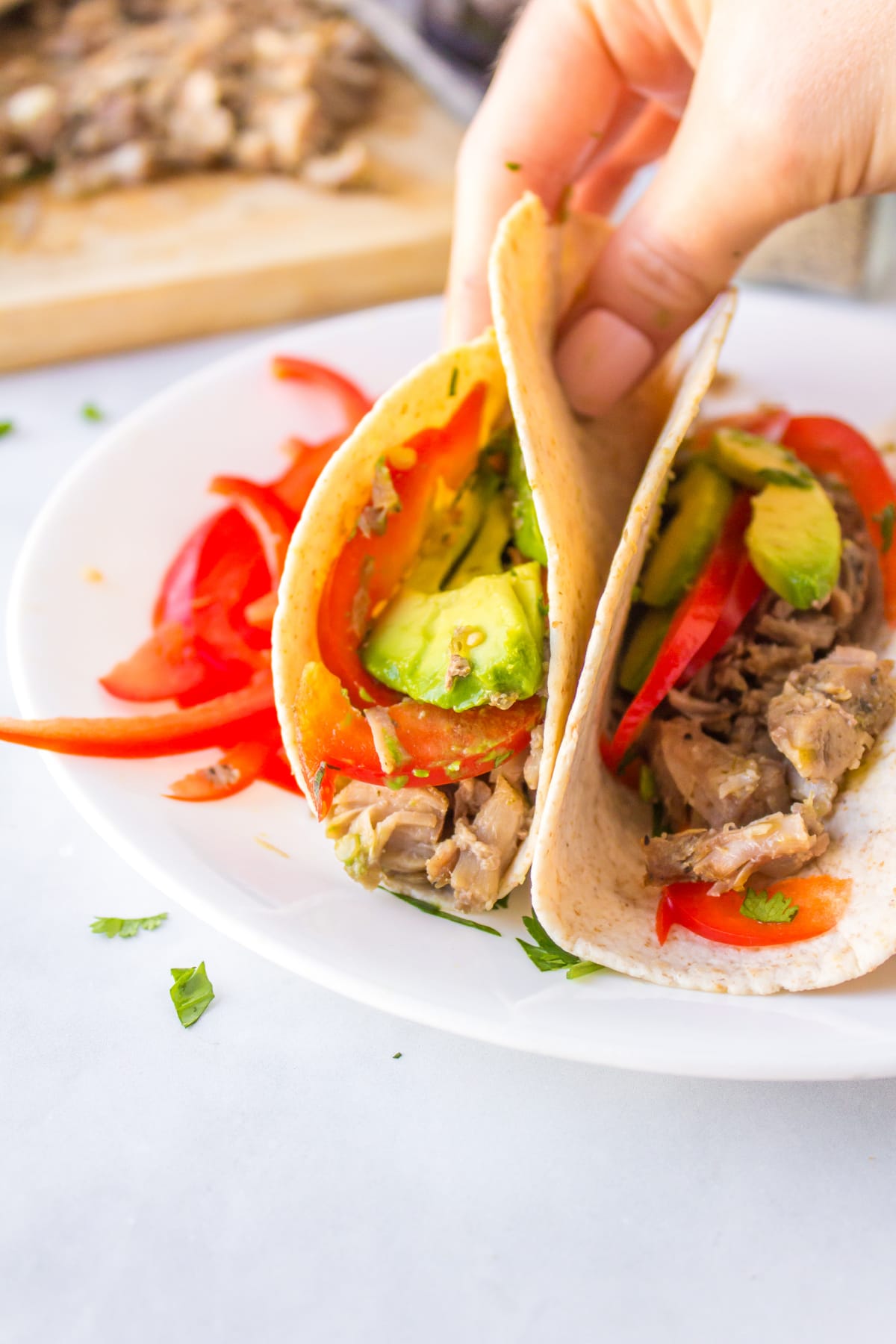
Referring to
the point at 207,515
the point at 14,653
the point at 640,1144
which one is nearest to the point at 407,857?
the point at 640,1144

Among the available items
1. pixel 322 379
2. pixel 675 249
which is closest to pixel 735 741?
pixel 675 249

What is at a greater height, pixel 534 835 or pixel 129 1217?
pixel 534 835

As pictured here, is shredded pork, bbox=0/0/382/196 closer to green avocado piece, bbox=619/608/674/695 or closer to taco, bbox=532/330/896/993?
taco, bbox=532/330/896/993

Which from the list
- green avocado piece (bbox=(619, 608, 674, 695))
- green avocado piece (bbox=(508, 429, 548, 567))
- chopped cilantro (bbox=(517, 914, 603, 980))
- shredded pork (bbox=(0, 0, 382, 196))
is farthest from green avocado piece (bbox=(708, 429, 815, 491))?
shredded pork (bbox=(0, 0, 382, 196))

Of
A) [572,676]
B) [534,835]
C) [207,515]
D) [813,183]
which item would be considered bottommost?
[207,515]

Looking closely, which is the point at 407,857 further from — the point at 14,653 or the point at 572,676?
the point at 14,653

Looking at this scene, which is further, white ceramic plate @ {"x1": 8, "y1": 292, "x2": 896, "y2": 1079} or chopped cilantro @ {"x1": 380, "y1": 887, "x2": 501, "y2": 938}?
chopped cilantro @ {"x1": 380, "y1": 887, "x2": 501, "y2": 938}

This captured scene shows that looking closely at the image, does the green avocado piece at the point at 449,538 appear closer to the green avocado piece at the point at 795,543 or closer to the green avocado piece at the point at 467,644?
the green avocado piece at the point at 467,644
